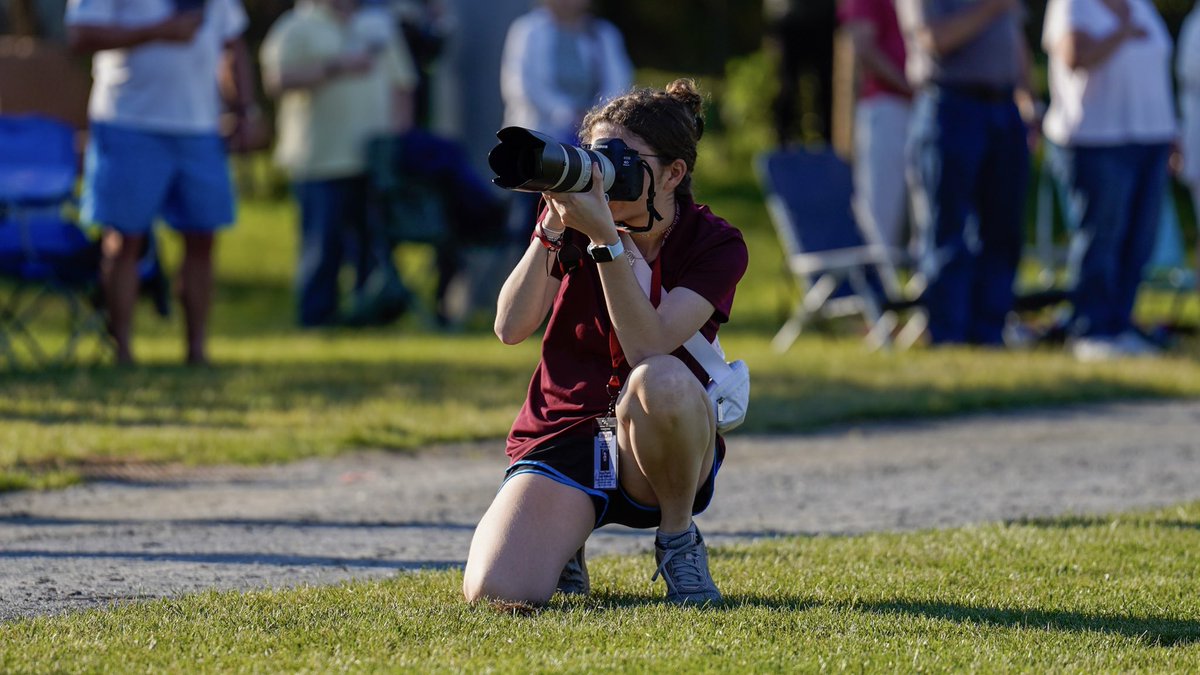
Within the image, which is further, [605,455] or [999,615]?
[605,455]

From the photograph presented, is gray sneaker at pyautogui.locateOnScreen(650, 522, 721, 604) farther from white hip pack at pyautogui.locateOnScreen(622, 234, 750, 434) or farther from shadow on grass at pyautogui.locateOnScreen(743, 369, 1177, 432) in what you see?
shadow on grass at pyautogui.locateOnScreen(743, 369, 1177, 432)

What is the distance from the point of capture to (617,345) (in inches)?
171

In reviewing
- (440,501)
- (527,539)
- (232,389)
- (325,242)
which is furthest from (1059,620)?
(325,242)

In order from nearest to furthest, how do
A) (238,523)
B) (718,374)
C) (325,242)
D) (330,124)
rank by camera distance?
(718,374) < (238,523) < (330,124) < (325,242)

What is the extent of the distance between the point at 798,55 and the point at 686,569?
A: 12683 millimetres

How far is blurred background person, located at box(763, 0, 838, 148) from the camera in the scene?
15766 mm

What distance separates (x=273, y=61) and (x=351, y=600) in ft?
26.5

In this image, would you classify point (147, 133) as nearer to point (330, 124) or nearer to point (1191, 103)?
point (330, 124)

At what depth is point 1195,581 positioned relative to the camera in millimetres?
4555

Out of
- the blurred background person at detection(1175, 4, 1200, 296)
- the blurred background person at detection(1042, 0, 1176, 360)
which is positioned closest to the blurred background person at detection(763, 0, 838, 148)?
Result: the blurred background person at detection(1175, 4, 1200, 296)

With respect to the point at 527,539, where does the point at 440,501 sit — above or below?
below

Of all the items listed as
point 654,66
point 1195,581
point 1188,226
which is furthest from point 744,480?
point 654,66

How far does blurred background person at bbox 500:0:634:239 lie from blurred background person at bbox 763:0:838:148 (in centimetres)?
443

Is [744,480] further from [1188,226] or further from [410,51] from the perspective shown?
[1188,226]
